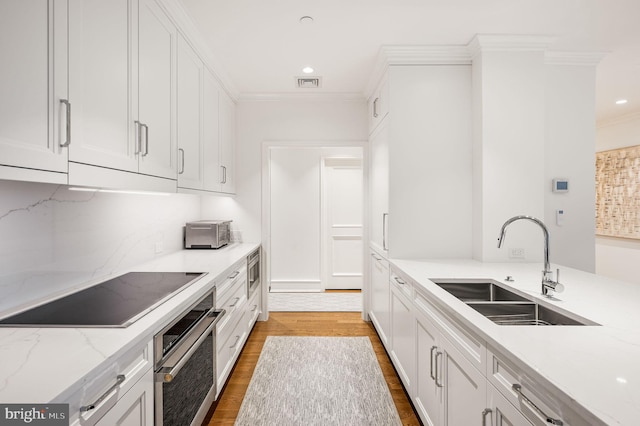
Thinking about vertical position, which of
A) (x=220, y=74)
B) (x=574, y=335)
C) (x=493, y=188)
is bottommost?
(x=574, y=335)

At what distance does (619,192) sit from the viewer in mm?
4164

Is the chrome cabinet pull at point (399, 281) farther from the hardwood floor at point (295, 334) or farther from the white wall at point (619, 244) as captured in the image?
the white wall at point (619, 244)

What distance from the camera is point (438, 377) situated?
157 cm

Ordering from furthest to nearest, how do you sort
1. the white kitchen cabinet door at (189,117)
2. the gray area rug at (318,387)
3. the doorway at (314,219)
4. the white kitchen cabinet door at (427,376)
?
A: the doorway at (314,219) < the white kitchen cabinet door at (189,117) < the gray area rug at (318,387) < the white kitchen cabinet door at (427,376)

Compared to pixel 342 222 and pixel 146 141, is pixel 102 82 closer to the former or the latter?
pixel 146 141

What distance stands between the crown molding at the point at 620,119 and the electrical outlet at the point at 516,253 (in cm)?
341

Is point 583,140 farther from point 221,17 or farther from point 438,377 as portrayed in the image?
point 221,17

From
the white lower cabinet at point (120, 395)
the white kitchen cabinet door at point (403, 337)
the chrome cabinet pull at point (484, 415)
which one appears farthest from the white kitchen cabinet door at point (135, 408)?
the white kitchen cabinet door at point (403, 337)

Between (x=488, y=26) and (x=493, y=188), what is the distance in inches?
46.6

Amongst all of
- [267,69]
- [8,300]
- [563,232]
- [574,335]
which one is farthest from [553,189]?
[8,300]

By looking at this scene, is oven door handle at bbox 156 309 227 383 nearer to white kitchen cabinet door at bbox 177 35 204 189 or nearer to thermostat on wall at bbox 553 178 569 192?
white kitchen cabinet door at bbox 177 35 204 189

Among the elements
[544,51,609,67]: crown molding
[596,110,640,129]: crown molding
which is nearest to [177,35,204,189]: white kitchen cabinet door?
[544,51,609,67]: crown molding

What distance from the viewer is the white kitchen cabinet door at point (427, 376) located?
1602mm

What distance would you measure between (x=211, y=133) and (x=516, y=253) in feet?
8.99
